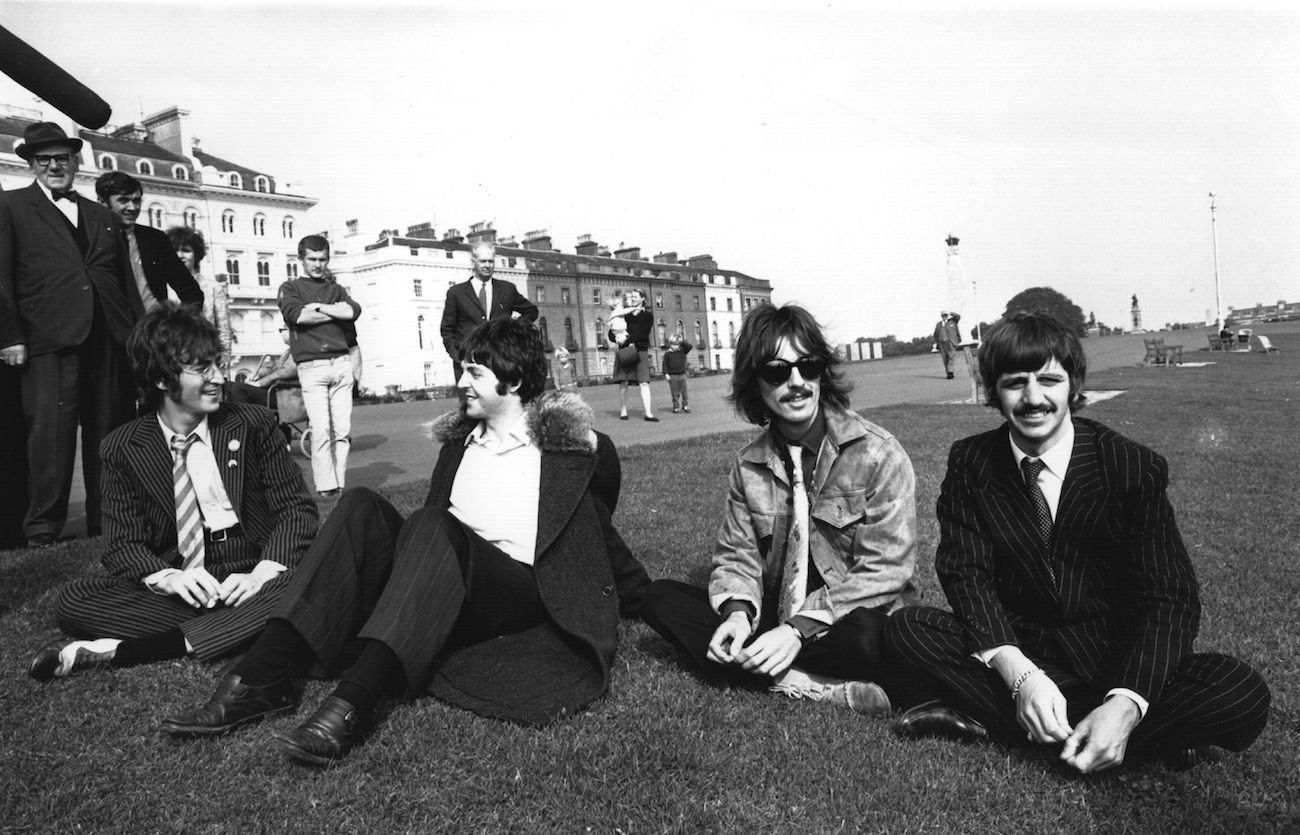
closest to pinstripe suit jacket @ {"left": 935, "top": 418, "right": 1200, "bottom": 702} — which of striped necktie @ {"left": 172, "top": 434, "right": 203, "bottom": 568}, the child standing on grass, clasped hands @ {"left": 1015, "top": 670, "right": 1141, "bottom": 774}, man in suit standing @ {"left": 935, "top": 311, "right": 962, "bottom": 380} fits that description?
clasped hands @ {"left": 1015, "top": 670, "right": 1141, "bottom": 774}

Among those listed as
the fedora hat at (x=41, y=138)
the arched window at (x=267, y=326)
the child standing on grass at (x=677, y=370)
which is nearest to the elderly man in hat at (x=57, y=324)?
the fedora hat at (x=41, y=138)

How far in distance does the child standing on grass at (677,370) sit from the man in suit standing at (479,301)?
8258mm

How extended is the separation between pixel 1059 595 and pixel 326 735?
2.66 m

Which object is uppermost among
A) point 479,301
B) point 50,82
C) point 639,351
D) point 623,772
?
point 479,301

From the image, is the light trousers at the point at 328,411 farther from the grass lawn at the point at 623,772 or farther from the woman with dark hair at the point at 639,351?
the woman with dark hair at the point at 639,351

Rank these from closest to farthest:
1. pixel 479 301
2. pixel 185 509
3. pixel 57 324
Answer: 1. pixel 185 509
2. pixel 57 324
3. pixel 479 301

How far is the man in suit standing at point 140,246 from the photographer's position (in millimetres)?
8094

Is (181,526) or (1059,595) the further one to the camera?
(181,526)

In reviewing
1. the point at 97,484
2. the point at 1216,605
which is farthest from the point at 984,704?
the point at 97,484

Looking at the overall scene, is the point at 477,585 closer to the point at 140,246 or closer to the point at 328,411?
the point at 328,411

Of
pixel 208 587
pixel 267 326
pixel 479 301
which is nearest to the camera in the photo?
pixel 208 587

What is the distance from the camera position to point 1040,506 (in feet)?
11.4

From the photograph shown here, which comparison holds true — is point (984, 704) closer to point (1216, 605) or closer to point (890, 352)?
point (1216, 605)

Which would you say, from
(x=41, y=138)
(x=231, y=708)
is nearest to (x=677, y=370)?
(x=41, y=138)
